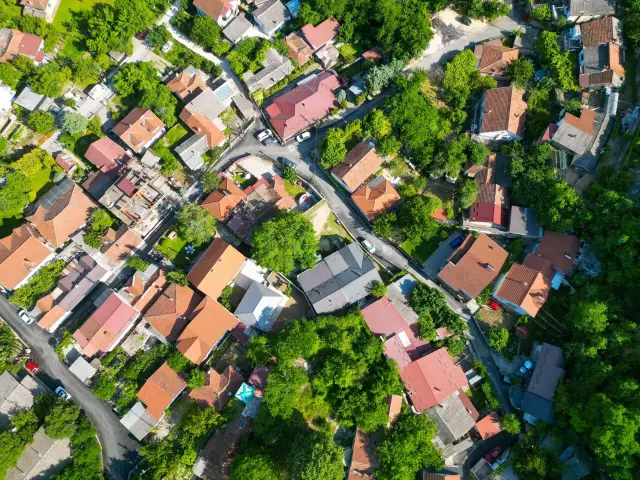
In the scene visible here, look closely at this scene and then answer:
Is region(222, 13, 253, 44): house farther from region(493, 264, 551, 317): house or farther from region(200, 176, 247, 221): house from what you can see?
region(493, 264, 551, 317): house

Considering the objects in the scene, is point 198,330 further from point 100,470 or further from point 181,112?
point 181,112

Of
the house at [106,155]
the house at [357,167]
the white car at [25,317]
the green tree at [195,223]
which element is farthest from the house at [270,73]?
the white car at [25,317]

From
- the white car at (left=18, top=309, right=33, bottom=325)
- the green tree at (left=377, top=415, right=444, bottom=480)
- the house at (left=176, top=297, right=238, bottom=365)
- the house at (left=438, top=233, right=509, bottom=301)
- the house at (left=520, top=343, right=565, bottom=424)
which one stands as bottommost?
the house at (left=520, top=343, right=565, bottom=424)

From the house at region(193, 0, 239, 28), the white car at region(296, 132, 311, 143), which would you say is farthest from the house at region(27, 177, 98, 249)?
the house at region(193, 0, 239, 28)

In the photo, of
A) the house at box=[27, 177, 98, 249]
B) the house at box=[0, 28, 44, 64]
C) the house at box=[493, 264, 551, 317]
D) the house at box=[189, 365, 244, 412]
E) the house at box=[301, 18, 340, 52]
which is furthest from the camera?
the house at box=[301, 18, 340, 52]

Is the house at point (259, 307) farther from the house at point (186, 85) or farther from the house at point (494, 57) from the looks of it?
the house at point (494, 57)

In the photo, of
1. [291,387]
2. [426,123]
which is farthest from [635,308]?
[291,387]

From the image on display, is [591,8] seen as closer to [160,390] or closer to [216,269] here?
[216,269]
